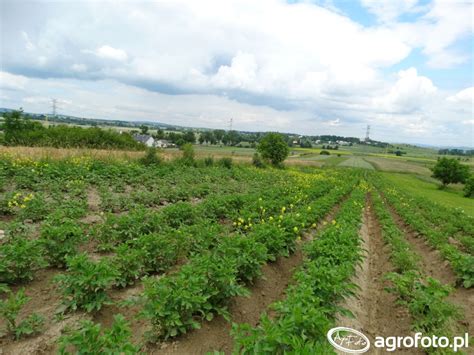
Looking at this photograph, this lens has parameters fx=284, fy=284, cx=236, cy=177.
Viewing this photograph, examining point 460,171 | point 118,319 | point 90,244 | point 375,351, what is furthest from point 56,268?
point 460,171

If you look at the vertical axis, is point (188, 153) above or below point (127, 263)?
above

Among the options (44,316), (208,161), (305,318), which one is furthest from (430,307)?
(208,161)

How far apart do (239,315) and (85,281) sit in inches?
97.4

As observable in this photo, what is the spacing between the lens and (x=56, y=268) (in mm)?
5484

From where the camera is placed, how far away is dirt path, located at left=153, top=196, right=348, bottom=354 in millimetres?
3865

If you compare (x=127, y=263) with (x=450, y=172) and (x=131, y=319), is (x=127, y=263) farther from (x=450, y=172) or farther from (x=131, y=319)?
(x=450, y=172)

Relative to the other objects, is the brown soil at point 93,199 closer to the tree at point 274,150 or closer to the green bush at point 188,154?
the green bush at point 188,154

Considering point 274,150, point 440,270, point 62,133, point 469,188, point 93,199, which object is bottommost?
point 469,188

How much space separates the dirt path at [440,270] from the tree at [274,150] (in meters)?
28.1

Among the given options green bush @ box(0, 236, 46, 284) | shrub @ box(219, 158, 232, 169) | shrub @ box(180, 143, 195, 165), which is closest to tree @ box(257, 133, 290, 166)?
shrub @ box(219, 158, 232, 169)

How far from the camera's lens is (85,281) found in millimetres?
3992

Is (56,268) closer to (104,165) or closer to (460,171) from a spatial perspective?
(104,165)

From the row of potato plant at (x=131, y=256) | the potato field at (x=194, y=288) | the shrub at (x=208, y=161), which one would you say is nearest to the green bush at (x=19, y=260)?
the potato field at (x=194, y=288)

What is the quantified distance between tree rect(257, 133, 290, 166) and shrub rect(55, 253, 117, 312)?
126ft
